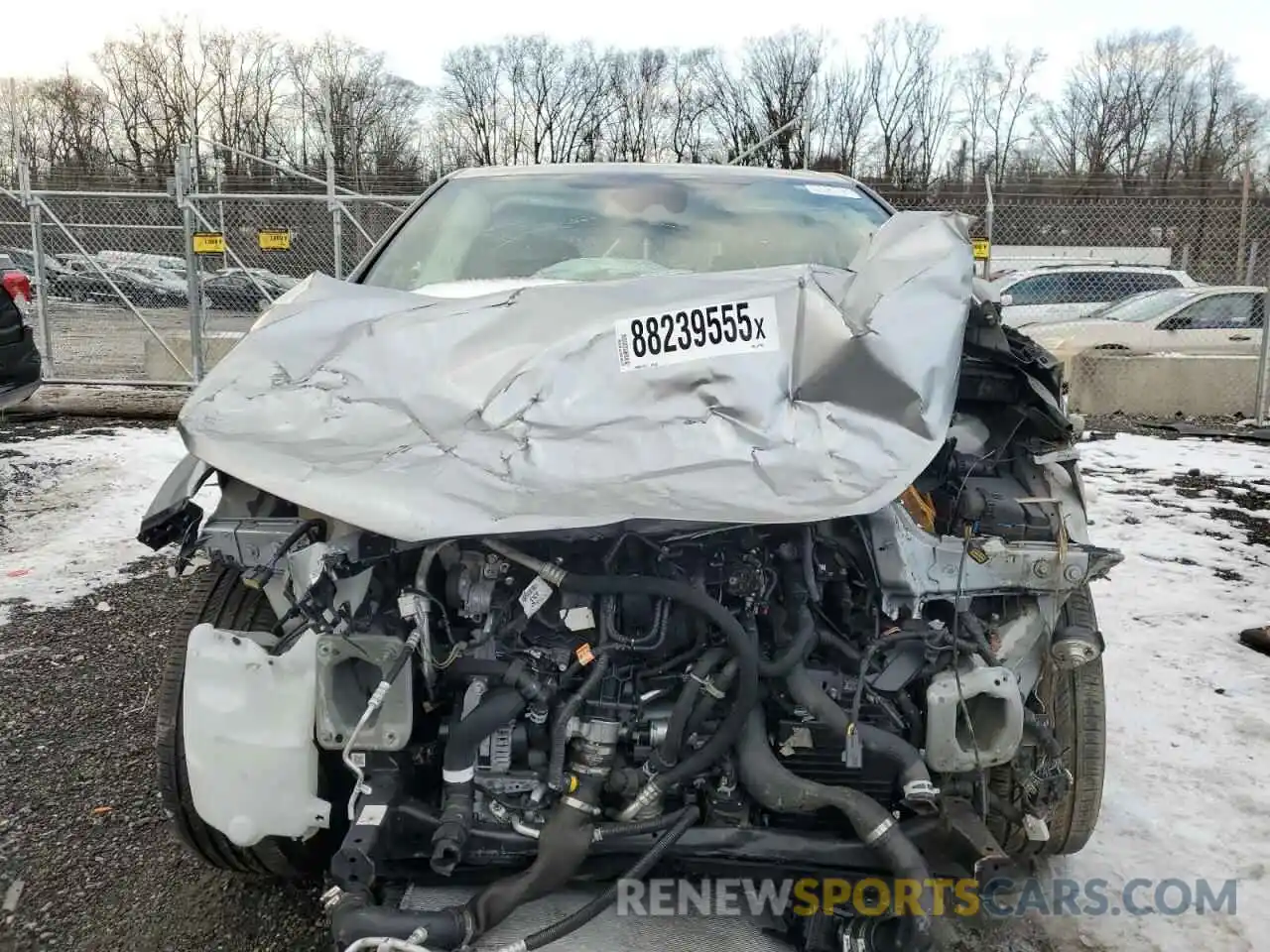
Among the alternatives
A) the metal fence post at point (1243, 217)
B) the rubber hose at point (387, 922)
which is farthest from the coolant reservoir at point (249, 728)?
the metal fence post at point (1243, 217)

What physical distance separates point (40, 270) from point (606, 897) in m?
10.6

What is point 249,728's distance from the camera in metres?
1.87

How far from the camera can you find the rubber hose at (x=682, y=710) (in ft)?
6.26

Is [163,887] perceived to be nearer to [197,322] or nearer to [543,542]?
[543,542]

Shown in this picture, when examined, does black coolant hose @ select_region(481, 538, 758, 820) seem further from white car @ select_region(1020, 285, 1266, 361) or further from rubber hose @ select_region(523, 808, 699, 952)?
white car @ select_region(1020, 285, 1266, 361)

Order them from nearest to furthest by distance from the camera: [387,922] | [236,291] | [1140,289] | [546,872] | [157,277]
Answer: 1. [387,922]
2. [546,872]
3. [157,277]
4. [236,291]
5. [1140,289]

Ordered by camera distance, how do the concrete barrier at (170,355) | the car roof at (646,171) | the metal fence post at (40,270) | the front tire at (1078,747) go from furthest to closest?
the concrete barrier at (170,355) < the metal fence post at (40,270) < the car roof at (646,171) < the front tire at (1078,747)

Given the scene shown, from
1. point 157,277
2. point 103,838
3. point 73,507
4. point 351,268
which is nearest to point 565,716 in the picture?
point 103,838

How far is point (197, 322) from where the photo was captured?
9531 mm

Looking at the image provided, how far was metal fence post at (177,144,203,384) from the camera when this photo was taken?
9102 millimetres

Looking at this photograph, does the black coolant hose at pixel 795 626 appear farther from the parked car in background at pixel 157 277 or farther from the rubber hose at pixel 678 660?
the parked car in background at pixel 157 277

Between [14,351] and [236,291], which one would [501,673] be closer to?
[14,351]

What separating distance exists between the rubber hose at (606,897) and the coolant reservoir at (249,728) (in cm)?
54

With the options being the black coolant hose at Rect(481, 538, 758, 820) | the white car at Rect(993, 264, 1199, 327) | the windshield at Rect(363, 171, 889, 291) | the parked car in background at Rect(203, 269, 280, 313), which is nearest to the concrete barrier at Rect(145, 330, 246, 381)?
the parked car in background at Rect(203, 269, 280, 313)
